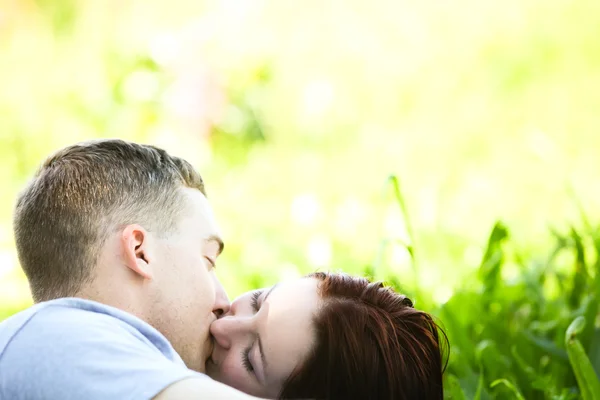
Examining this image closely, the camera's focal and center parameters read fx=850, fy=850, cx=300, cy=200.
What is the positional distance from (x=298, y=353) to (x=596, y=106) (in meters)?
5.08

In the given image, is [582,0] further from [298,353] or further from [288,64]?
[298,353]

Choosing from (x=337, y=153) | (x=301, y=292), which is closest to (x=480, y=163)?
(x=337, y=153)

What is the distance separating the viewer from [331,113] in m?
6.13

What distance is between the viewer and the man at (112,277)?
134 centimetres

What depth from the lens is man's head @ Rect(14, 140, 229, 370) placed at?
162cm

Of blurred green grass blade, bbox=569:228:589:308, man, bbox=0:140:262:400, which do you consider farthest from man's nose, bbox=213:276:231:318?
blurred green grass blade, bbox=569:228:589:308

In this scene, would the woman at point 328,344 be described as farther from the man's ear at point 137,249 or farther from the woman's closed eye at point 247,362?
the man's ear at point 137,249

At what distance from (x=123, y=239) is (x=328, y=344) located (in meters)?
0.45

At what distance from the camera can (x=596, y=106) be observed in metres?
6.19

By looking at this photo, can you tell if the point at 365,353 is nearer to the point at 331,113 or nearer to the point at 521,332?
the point at 521,332

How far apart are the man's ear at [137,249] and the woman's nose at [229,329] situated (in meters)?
0.22

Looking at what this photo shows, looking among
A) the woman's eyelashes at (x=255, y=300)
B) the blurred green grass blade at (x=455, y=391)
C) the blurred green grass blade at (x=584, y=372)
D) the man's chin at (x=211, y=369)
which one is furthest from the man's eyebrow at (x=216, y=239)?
the blurred green grass blade at (x=584, y=372)

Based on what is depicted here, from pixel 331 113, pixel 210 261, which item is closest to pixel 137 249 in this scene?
pixel 210 261

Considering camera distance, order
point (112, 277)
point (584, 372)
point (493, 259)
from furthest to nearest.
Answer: point (493, 259), point (584, 372), point (112, 277)
